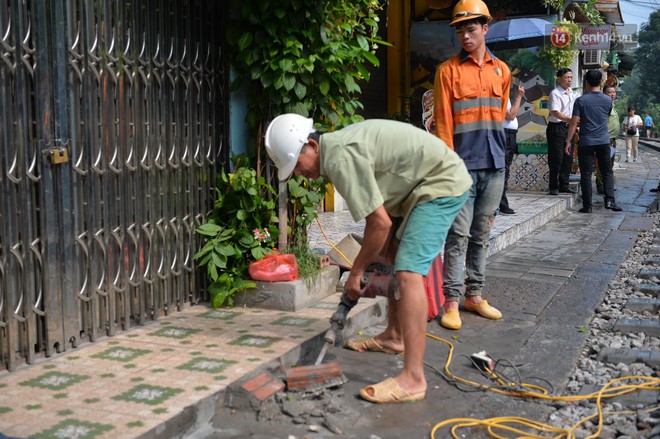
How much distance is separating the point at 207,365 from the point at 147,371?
0.32 metres

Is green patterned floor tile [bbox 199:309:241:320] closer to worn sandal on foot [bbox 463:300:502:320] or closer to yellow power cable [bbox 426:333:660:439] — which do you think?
yellow power cable [bbox 426:333:660:439]

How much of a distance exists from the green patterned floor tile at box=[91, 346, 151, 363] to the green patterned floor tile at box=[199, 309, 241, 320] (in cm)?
86

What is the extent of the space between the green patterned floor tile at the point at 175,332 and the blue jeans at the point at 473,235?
1.85 meters

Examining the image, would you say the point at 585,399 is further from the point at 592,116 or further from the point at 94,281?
the point at 592,116

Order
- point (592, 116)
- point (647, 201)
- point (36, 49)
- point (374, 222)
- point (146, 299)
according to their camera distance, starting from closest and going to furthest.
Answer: point (374, 222), point (36, 49), point (146, 299), point (592, 116), point (647, 201)

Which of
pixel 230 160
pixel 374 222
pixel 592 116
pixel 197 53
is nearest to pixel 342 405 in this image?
pixel 374 222

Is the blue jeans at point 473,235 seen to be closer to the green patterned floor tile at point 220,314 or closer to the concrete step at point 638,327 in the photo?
the concrete step at point 638,327

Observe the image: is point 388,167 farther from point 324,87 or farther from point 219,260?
point 219,260

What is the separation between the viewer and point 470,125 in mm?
5438

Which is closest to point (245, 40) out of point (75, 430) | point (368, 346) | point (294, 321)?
point (294, 321)

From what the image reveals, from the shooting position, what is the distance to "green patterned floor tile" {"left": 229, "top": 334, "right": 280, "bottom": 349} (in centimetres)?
454

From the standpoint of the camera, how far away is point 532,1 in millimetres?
13633

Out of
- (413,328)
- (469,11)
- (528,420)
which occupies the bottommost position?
(528,420)

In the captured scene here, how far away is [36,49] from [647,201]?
11.9m
